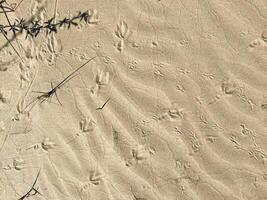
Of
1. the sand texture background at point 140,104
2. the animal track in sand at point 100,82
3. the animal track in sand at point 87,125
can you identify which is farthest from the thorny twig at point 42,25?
the animal track in sand at point 87,125

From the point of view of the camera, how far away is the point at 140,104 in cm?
342

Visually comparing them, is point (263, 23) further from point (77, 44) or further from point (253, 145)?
point (77, 44)

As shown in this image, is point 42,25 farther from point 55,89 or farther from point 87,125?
point 87,125

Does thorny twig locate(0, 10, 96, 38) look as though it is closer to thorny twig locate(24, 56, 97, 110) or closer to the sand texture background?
the sand texture background

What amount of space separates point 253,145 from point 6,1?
2.18 metres

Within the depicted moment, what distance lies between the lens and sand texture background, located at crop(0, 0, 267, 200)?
331 cm

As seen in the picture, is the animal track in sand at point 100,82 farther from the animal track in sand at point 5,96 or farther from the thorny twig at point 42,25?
the animal track in sand at point 5,96

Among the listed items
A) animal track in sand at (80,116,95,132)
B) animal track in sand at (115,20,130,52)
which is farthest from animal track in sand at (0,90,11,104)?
animal track in sand at (115,20,130,52)

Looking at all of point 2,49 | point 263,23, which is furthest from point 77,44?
point 263,23

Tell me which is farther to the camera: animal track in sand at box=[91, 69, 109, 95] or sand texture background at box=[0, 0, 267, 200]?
animal track in sand at box=[91, 69, 109, 95]

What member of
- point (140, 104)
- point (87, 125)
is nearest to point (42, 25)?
point (87, 125)

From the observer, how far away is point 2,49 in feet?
11.7

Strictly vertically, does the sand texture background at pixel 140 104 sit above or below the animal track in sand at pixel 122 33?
below

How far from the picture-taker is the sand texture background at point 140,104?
3314 mm
